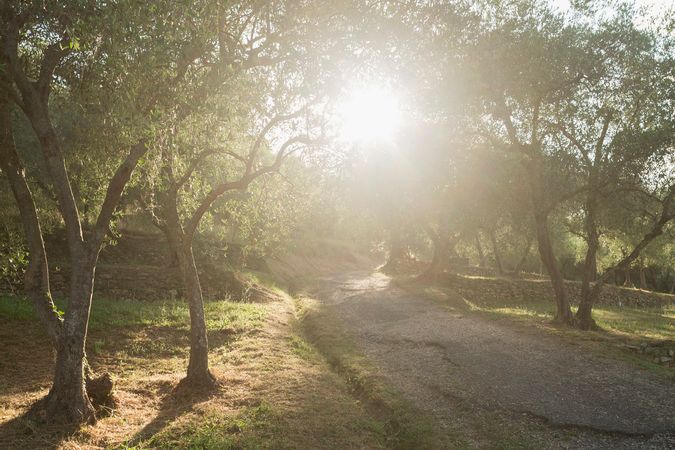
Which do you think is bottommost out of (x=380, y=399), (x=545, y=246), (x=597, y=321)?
(x=380, y=399)

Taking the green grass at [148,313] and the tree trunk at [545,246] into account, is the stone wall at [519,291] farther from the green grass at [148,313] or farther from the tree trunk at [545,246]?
the green grass at [148,313]

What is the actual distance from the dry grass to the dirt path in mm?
2200

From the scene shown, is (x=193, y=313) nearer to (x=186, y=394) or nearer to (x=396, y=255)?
(x=186, y=394)

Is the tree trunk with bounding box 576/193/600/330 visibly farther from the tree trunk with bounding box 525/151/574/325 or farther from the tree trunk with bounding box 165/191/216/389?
the tree trunk with bounding box 165/191/216/389

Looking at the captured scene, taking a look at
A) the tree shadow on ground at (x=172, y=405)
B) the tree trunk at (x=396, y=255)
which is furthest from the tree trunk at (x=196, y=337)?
the tree trunk at (x=396, y=255)

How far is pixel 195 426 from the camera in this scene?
357 inches

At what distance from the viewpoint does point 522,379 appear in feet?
38.1

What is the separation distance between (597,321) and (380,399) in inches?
747

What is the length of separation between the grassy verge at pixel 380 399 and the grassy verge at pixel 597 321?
7.38 m

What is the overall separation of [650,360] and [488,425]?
8035 mm

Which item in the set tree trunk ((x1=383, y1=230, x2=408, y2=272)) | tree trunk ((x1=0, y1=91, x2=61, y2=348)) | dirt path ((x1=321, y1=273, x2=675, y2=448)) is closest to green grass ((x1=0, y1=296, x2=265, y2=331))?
dirt path ((x1=321, y1=273, x2=675, y2=448))

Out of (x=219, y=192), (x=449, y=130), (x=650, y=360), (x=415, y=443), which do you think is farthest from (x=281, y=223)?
(x=650, y=360)

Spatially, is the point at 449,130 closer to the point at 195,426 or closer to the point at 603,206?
the point at 603,206

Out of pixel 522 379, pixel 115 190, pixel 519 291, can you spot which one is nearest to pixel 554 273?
pixel 522 379
